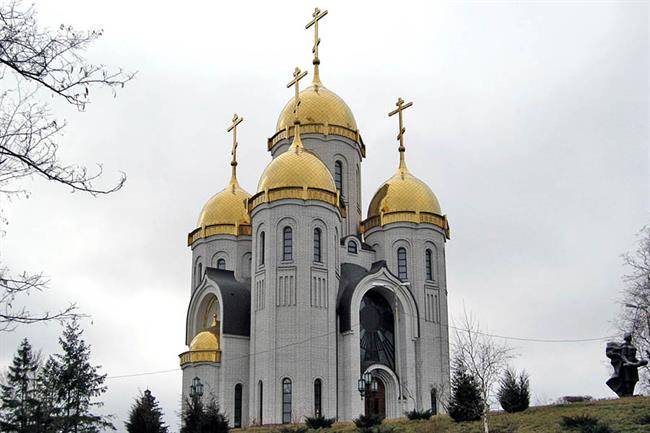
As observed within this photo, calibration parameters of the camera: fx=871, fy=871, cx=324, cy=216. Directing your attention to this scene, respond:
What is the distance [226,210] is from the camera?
1781 inches

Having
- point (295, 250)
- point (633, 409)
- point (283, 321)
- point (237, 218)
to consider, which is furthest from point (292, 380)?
point (633, 409)

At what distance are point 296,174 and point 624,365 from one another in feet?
59.8

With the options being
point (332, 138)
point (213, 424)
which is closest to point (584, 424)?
point (213, 424)

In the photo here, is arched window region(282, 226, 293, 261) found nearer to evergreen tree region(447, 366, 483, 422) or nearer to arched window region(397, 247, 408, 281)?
arched window region(397, 247, 408, 281)

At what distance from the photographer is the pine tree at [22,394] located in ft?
116

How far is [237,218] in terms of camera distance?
4494cm

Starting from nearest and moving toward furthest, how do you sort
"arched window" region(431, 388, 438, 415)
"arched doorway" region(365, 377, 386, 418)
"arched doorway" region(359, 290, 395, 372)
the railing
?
the railing < "arched doorway" region(365, 377, 386, 418) < "arched doorway" region(359, 290, 395, 372) < "arched window" region(431, 388, 438, 415)

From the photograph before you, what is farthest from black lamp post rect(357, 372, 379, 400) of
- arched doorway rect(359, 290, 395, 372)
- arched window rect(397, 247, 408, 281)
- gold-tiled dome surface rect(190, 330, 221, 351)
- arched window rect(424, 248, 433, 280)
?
arched window rect(424, 248, 433, 280)

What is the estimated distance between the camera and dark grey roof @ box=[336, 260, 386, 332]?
38281mm

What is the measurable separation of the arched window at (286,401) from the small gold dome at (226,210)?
36.5 feet

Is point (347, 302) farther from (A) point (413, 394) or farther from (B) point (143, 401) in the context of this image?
(B) point (143, 401)

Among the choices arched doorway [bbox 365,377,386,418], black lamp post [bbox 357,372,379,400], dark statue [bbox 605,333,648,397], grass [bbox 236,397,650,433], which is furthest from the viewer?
arched doorway [bbox 365,377,386,418]

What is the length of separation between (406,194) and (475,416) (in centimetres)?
1946

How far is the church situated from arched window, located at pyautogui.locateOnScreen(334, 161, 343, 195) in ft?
0.24
